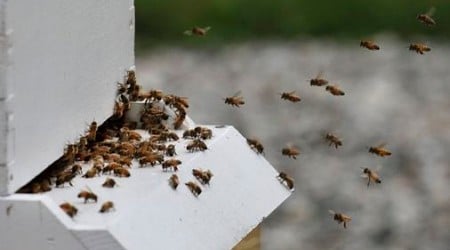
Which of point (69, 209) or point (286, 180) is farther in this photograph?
point (286, 180)

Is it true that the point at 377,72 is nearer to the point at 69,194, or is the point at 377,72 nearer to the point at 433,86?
the point at 433,86

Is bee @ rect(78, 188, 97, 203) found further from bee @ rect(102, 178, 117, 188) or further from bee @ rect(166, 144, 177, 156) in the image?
bee @ rect(166, 144, 177, 156)

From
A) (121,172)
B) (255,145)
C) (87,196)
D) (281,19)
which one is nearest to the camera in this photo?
(87,196)

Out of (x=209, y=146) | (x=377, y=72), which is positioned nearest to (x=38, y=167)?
(x=209, y=146)

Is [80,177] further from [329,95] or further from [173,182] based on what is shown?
[329,95]

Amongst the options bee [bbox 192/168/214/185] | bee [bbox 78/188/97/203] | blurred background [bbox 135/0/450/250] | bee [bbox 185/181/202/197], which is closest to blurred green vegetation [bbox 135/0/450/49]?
blurred background [bbox 135/0/450/250]

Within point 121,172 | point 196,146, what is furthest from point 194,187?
point 196,146
